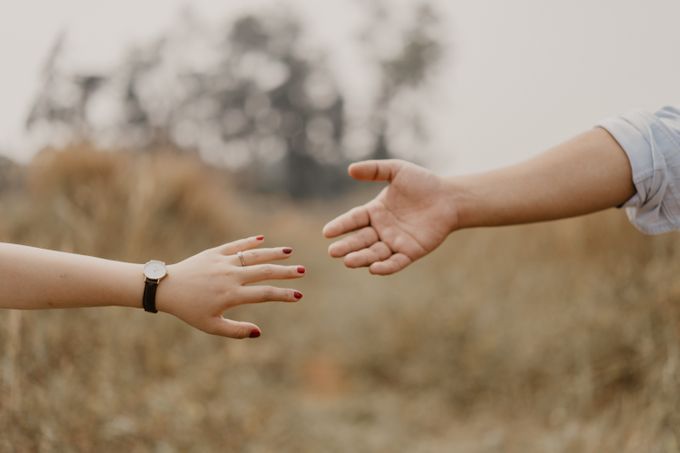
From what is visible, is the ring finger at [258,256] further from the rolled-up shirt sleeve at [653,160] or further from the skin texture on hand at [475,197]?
the rolled-up shirt sleeve at [653,160]

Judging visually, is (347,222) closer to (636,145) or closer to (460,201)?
(460,201)

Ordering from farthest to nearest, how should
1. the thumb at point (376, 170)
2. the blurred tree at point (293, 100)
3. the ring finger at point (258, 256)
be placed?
the blurred tree at point (293, 100) < the thumb at point (376, 170) < the ring finger at point (258, 256)

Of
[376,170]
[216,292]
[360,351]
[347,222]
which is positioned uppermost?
[376,170]

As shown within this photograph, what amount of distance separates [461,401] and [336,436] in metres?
0.96

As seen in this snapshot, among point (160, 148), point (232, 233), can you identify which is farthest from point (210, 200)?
point (160, 148)

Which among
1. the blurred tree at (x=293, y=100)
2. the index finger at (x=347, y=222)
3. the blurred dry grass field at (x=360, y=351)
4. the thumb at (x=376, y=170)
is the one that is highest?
the blurred tree at (x=293, y=100)

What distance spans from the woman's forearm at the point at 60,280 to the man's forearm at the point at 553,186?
1.03m

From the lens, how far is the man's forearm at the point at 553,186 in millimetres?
1921

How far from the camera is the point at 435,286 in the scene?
496cm

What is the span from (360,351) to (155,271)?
11.5 feet

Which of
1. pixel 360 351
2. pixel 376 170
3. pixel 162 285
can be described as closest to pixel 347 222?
pixel 376 170

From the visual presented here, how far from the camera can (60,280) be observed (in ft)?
4.91

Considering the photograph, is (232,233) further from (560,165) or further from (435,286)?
(560,165)

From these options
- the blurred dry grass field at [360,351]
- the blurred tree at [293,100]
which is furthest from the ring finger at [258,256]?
the blurred tree at [293,100]
